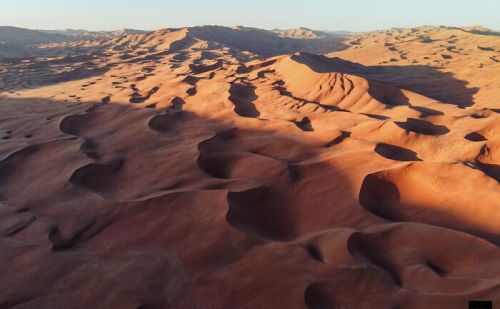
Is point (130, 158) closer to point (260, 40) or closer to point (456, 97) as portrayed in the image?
point (456, 97)

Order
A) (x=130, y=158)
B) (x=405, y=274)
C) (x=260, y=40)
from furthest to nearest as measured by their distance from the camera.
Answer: (x=260, y=40) < (x=130, y=158) < (x=405, y=274)

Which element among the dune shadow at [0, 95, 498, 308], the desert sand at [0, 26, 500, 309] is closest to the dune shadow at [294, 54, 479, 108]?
the desert sand at [0, 26, 500, 309]

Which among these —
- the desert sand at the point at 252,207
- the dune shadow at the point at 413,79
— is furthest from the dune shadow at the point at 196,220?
the dune shadow at the point at 413,79

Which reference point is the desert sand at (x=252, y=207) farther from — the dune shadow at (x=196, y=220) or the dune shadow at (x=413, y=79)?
the dune shadow at (x=413, y=79)

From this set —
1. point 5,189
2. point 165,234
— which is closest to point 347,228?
point 165,234

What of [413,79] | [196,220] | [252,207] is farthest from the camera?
[413,79]

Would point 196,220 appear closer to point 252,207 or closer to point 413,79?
point 252,207

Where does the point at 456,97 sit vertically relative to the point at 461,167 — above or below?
below

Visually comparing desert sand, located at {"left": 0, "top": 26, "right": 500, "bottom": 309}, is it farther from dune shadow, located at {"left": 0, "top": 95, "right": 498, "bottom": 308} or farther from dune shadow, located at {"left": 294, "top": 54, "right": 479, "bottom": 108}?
dune shadow, located at {"left": 294, "top": 54, "right": 479, "bottom": 108}

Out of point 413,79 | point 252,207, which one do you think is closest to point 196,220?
point 252,207
